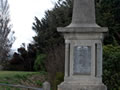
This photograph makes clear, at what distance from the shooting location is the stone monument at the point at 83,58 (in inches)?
477

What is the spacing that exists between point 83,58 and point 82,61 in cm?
11

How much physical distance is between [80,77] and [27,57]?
95.5ft

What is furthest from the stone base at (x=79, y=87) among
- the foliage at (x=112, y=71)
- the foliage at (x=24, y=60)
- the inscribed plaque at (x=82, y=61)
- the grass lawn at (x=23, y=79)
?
the foliage at (x=24, y=60)

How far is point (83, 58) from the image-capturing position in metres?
12.1

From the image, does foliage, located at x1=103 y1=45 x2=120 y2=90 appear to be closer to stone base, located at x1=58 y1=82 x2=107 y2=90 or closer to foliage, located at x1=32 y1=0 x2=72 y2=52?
stone base, located at x1=58 y1=82 x2=107 y2=90

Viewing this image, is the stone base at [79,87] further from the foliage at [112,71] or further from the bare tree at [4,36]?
the bare tree at [4,36]

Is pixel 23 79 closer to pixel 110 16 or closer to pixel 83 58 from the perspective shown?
pixel 110 16

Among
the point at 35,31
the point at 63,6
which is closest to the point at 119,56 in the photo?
the point at 63,6

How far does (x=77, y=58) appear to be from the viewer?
480 inches

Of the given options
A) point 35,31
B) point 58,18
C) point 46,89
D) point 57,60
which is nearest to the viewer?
point 46,89

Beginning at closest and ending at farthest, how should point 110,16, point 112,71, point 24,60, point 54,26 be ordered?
1. point 112,71
2. point 110,16
3. point 54,26
4. point 24,60

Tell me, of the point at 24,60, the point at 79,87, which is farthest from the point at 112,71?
the point at 24,60

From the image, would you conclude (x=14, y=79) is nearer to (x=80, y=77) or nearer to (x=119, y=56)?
(x=119, y=56)

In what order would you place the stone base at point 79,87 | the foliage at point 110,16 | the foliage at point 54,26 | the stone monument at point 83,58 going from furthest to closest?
the foliage at point 54,26, the foliage at point 110,16, the stone monument at point 83,58, the stone base at point 79,87
